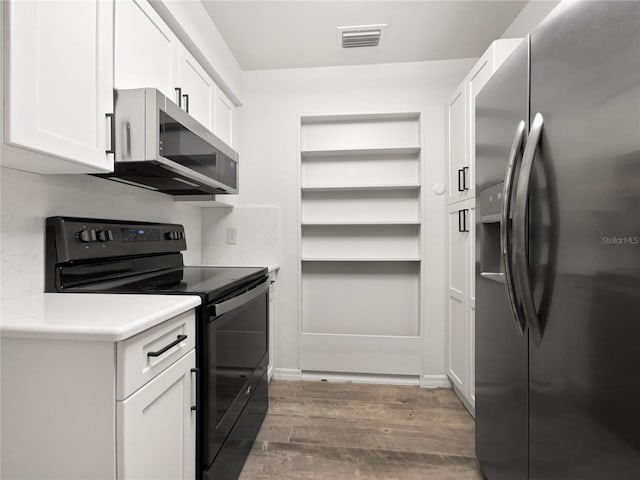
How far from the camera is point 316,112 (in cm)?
260

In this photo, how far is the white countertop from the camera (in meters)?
0.76

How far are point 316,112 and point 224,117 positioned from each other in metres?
0.73

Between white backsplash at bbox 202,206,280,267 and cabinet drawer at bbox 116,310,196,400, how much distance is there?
1.47 m

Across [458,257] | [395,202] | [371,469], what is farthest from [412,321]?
[371,469]

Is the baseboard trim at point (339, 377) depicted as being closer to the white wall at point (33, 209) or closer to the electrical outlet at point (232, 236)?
the electrical outlet at point (232, 236)

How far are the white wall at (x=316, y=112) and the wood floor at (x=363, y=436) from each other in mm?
383

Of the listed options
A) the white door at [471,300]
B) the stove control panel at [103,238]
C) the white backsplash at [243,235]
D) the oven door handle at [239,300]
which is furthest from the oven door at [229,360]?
the white door at [471,300]

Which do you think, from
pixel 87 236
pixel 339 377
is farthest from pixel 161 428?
pixel 339 377

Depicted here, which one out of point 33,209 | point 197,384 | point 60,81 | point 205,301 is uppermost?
point 60,81

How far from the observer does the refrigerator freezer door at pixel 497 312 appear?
108 cm

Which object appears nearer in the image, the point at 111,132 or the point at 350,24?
the point at 111,132

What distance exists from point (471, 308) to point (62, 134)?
2.07 m

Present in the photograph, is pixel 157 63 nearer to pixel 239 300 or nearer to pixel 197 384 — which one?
pixel 239 300

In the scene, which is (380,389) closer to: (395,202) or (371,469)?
(371,469)
